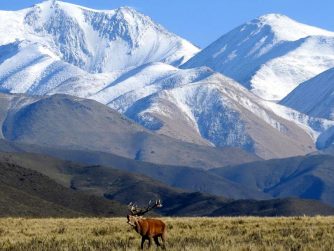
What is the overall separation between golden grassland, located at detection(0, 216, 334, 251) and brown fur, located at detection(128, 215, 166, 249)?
861 mm

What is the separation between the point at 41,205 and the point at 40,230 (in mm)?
91247

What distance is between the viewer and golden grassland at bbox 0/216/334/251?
3953 centimetres

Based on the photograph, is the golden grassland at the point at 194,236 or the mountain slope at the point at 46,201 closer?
the golden grassland at the point at 194,236

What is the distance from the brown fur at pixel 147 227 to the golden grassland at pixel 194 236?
2.82 ft

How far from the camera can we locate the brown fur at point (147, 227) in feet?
124

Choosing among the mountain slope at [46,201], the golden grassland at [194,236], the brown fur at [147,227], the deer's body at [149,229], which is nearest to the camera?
the brown fur at [147,227]

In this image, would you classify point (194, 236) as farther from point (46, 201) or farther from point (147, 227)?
point (46, 201)

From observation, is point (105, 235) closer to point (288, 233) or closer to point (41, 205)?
point (288, 233)

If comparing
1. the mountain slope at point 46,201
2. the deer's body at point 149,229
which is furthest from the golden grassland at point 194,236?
the mountain slope at point 46,201

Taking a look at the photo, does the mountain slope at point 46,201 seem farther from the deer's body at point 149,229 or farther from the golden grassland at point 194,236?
the deer's body at point 149,229

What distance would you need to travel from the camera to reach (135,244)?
1651 inches

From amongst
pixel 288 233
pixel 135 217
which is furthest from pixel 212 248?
pixel 288 233

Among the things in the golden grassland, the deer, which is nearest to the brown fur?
the deer

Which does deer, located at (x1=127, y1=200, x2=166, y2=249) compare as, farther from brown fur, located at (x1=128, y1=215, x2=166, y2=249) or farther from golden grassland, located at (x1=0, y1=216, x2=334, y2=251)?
golden grassland, located at (x1=0, y1=216, x2=334, y2=251)
